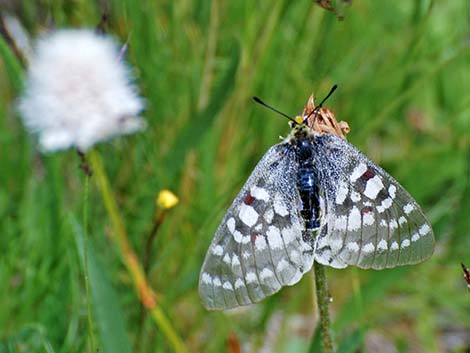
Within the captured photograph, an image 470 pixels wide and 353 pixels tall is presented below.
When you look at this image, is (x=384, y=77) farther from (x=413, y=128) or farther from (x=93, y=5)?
(x=93, y=5)

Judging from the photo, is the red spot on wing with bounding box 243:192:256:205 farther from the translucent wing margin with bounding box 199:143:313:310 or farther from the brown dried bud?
the brown dried bud

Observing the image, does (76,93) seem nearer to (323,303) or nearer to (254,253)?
(254,253)

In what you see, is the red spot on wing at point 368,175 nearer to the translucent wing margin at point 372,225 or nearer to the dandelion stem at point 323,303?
→ the translucent wing margin at point 372,225

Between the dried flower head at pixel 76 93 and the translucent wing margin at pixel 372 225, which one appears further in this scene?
the dried flower head at pixel 76 93

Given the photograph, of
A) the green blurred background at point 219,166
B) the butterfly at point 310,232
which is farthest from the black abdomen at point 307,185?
the green blurred background at point 219,166

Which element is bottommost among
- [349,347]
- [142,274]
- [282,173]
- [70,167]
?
[70,167]

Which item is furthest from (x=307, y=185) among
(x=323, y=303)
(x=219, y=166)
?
(x=219, y=166)

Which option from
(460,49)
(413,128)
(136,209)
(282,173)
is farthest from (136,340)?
(413,128)
